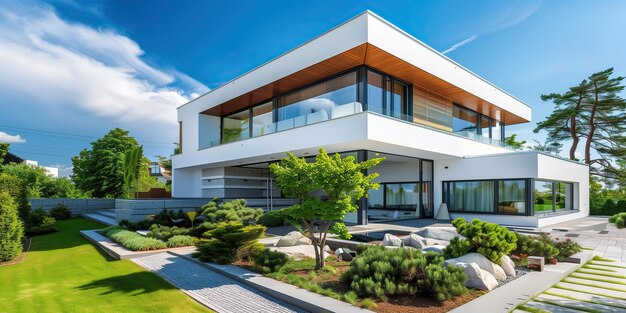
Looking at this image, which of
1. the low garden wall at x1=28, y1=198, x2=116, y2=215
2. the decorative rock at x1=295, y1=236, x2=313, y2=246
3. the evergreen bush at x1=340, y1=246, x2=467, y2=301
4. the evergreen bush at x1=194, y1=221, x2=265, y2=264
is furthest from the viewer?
the low garden wall at x1=28, y1=198, x2=116, y2=215

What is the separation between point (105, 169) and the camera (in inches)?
1244

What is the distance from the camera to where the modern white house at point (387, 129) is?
14.2 metres

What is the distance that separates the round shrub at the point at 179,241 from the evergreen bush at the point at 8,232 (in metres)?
4.20

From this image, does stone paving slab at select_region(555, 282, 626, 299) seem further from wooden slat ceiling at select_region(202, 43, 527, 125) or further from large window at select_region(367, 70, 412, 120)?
wooden slat ceiling at select_region(202, 43, 527, 125)

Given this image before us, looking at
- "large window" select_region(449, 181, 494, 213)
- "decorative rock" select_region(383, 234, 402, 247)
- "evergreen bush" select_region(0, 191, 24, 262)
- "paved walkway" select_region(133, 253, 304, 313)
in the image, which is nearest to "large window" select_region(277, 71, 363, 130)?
"decorative rock" select_region(383, 234, 402, 247)

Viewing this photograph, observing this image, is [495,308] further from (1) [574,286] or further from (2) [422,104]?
(2) [422,104]

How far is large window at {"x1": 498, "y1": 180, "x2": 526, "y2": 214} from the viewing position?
16500mm

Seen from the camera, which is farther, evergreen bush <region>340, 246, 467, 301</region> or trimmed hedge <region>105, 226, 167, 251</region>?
trimmed hedge <region>105, 226, 167, 251</region>

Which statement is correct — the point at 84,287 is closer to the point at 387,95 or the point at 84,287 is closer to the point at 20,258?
the point at 20,258

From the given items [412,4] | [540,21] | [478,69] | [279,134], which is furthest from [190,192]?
[540,21]

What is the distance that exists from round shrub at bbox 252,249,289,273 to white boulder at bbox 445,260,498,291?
3646mm

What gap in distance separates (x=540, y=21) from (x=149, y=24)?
18.1 metres

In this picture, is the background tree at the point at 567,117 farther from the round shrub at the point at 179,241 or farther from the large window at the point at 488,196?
the round shrub at the point at 179,241

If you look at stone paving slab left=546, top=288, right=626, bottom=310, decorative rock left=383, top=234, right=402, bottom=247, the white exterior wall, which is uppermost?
the white exterior wall
